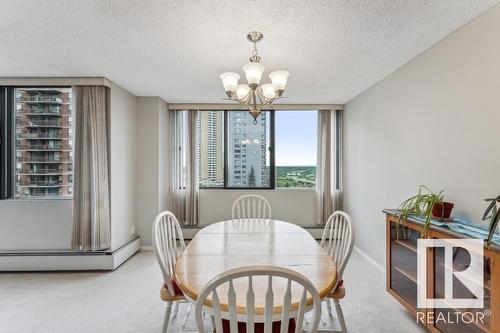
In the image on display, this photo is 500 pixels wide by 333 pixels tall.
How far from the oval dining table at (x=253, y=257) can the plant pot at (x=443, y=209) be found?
0.97 metres

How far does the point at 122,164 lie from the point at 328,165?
10.7 ft

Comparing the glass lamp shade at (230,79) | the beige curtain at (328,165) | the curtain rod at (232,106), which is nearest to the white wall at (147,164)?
the curtain rod at (232,106)

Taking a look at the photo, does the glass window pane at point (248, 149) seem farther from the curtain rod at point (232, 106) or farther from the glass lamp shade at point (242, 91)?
the glass lamp shade at point (242, 91)

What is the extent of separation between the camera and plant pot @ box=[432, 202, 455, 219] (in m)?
1.95

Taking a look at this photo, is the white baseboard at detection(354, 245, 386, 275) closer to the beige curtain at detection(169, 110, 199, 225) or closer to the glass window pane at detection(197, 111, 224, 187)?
the glass window pane at detection(197, 111, 224, 187)

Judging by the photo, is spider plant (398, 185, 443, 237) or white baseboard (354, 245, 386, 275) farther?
white baseboard (354, 245, 386, 275)

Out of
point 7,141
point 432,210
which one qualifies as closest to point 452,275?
point 432,210

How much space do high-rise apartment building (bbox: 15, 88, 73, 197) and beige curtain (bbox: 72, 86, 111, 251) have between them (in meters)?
0.26

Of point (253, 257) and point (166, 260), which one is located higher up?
point (253, 257)

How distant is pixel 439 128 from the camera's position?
2223 mm

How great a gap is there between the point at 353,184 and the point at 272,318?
3.42 metres

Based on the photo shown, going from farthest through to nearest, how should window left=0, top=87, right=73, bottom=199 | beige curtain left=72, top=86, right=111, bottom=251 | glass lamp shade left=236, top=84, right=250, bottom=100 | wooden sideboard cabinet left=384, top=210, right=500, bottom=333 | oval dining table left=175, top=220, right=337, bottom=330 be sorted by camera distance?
window left=0, top=87, right=73, bottom=199
beige curtain left=72, top=86, right=111, bottom=251
glass lamp shade left=236, top=84, right=250, bottom=100
wooden sideboard cabinet left=384, top=210, right=500, bottom=333
oval dining table left=175, top=220, right=337, bottom=330

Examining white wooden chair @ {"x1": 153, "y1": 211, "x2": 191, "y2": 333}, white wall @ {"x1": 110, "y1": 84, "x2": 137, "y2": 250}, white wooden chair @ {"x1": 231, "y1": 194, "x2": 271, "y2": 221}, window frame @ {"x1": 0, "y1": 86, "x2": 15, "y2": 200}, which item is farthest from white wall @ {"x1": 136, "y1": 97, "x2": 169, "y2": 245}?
white wooden chair @ {"x1": 153, "y1": 211, "x2": 191, "y2": 333}

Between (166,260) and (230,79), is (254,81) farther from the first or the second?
(166,260)
